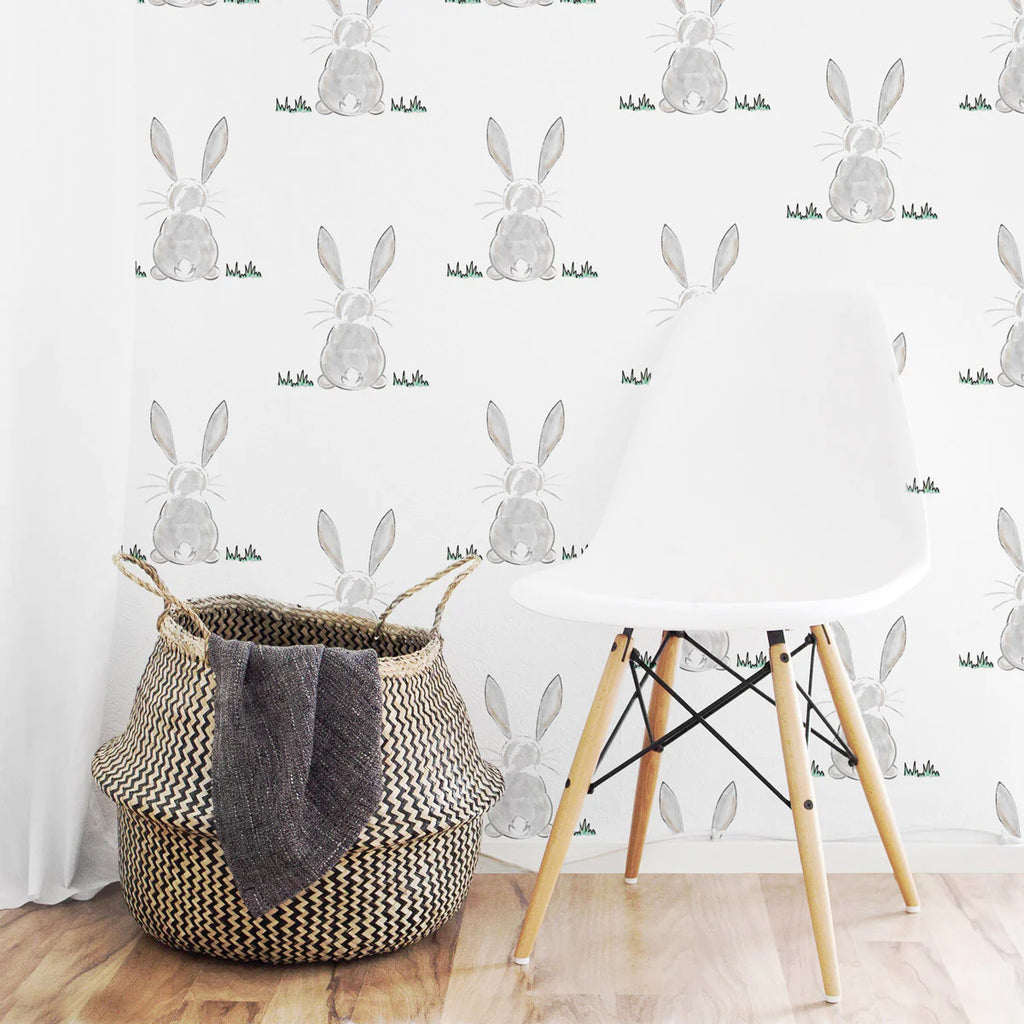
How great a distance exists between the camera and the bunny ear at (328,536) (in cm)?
197

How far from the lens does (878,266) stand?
1.92 meters

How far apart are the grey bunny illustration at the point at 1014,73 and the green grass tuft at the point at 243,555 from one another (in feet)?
4.85

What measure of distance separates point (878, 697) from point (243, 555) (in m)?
1.15

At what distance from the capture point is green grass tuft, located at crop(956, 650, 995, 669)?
1.96m

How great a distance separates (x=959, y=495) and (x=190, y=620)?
131 centimetres

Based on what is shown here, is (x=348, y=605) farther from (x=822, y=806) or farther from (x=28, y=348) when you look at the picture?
(x=822, y=806)

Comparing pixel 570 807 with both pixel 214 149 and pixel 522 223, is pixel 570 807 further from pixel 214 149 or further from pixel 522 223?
pixel 214 149

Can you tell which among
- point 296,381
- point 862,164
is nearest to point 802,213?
point 862,164

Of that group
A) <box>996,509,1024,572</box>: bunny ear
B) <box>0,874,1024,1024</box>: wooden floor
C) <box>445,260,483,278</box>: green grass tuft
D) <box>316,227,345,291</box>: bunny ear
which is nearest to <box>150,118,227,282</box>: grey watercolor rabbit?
<box>316,227,345,291</box>: bunny ear

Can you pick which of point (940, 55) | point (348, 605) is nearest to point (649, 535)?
point (348, 605)

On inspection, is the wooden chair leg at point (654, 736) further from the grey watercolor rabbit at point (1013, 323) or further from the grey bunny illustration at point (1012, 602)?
the grey watercolor rabbit at point (1013, 323)

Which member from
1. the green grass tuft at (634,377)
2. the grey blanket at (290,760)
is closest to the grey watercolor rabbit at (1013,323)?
the green grass tuft at (634,377)

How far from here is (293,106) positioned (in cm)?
190

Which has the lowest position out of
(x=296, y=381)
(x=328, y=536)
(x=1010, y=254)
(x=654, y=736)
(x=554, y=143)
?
(x=654, y=736)
